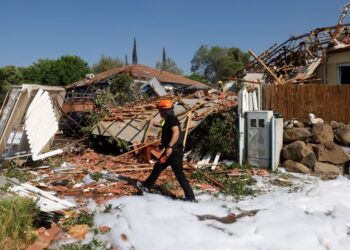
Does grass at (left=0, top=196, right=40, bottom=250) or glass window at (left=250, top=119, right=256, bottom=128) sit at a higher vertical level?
glass window at (left=250, top=119, right=256, bottom=128)

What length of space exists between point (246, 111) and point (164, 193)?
10.8 feet

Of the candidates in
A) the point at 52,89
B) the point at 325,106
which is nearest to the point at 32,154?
the point at 52,89

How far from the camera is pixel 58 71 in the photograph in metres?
47.1

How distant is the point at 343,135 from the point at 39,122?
24.3ft

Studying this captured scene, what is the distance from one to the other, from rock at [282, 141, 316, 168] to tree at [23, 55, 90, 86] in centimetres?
4154

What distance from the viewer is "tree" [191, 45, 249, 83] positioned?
56.9m

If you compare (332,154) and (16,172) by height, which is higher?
(332,154)

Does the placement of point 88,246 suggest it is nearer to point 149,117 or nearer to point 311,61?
point 149,117

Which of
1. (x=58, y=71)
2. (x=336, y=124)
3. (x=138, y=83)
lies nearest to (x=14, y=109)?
(x=336, y=124)

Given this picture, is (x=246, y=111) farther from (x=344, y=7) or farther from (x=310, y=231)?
(x=344, y=7)

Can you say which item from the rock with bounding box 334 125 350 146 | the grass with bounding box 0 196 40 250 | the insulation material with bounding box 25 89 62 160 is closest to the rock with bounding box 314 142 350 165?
the rock with bounding box 334 125 350 146

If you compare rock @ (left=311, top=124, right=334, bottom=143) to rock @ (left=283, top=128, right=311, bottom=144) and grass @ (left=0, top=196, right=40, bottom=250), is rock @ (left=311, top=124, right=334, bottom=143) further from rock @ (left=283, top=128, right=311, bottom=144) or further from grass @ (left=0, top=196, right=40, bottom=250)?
grass @ (left=0, top=196, right=40, bottom=250)

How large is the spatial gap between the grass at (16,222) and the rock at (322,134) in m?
6.52

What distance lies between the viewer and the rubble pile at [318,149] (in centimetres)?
856
